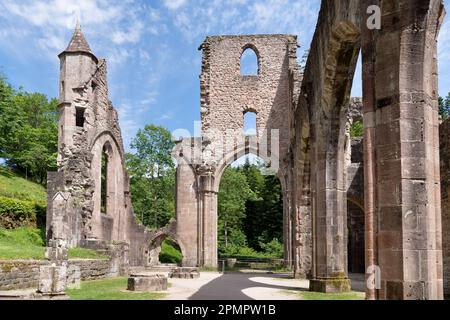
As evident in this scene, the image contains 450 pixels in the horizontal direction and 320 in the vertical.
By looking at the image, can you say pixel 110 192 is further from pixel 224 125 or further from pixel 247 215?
pixel 247 215

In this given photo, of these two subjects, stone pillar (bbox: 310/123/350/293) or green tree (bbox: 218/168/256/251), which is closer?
stone pillar (bbox: 310/123/350/293)

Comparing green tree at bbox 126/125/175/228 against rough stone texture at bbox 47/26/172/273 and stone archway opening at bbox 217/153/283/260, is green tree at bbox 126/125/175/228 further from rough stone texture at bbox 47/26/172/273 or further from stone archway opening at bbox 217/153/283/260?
rough stone texture at bbox 47/26/172/273

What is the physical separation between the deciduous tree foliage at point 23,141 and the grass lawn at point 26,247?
47.0 feet

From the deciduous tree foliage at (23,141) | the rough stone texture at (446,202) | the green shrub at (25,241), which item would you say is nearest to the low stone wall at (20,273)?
the green shrub at (25,241)

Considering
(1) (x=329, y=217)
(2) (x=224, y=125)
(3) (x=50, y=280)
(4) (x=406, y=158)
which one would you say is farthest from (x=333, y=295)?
(2) (x=224, y=125)

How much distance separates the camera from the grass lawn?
505 inches

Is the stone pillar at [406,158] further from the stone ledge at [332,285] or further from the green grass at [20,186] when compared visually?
the green grass at [20,186]

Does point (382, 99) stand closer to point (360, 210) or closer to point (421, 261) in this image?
point (421, 261)

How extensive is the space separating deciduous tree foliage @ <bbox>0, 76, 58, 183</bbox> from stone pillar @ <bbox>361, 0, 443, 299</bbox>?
1168 inches

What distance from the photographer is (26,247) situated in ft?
51.6

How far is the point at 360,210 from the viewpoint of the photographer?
75.1ft

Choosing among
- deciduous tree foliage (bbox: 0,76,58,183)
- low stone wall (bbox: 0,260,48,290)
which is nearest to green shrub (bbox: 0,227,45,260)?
low stone wall (bbox: 0,260,48,290)

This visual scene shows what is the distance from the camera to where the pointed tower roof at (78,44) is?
2189 cm

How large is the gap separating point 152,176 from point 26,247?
26224mm
